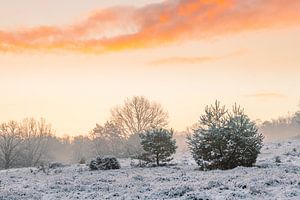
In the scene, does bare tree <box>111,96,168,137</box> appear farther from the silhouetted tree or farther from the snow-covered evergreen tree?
the snow-covered evergreen tree

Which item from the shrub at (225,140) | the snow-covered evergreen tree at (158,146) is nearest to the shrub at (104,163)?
the snow-covered evergreen tree at (158,146)

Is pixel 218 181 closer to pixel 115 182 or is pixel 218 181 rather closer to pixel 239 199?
pixel 239 199

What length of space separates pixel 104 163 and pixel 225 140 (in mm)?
11274

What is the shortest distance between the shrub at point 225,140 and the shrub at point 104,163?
8.11 meters

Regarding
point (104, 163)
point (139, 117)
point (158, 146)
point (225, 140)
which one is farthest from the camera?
point (139, 117)

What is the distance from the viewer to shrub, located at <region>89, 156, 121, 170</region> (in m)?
34.4

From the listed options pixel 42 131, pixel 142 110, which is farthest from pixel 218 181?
pixel 42 131

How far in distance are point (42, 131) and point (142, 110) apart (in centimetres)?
2892

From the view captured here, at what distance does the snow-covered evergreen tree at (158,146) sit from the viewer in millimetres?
36375

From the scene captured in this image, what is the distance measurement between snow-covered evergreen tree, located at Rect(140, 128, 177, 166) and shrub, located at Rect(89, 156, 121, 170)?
2908 mm

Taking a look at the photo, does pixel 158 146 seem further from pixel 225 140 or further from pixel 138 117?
pixel 138 117

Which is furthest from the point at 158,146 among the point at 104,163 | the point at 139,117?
the point at 139,117

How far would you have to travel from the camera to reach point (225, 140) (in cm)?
2897

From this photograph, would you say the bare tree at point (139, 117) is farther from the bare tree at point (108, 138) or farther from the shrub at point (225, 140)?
the shrub at point (225, 140)
